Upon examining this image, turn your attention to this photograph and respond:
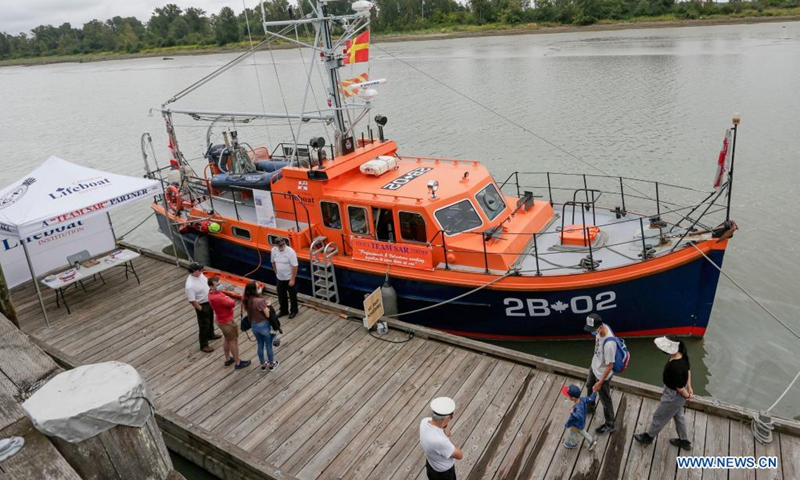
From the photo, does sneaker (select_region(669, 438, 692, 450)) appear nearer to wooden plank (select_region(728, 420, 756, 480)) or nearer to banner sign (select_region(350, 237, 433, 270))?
wooden plank (select_region(728, 420, 756, 480))

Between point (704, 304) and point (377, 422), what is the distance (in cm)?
531

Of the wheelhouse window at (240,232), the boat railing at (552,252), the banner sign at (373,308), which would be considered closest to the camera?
the banner sign at (373,308)

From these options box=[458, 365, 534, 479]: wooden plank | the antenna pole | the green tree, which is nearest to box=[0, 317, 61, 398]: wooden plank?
box=[458, 365, 534, 479]: wooden plank

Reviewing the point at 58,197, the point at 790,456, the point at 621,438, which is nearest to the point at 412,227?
the point at 621,438

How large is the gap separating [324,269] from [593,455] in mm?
5233

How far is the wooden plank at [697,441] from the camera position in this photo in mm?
5238

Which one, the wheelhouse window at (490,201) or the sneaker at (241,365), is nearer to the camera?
the sneaker at (241,365)

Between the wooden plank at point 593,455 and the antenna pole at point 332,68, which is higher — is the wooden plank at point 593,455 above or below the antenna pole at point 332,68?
below

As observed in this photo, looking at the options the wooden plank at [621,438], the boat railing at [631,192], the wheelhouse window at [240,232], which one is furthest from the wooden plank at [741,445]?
the wheelhouse window at [240,232]

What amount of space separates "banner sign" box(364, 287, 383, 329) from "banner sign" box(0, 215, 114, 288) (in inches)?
231

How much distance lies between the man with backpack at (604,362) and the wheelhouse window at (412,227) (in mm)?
3683

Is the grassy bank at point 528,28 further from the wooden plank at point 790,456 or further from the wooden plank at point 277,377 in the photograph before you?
the wooden plank at point 790,456

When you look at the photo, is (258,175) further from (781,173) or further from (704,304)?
(781,173)

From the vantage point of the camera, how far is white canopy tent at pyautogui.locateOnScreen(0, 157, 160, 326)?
332 inches
